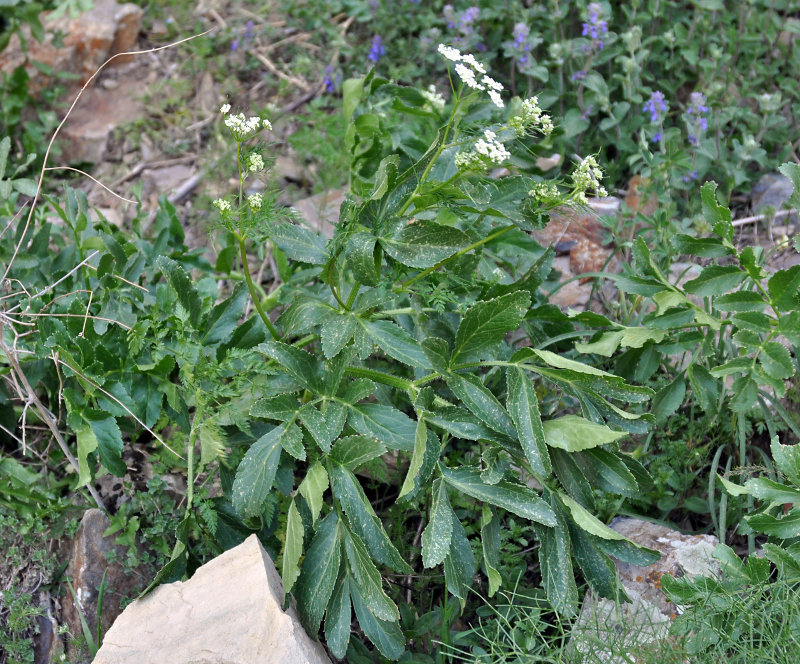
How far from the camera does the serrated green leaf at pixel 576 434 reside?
2.11 meters

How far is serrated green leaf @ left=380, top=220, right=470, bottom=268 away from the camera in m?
2.17

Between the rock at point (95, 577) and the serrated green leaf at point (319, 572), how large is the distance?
693 millimetres

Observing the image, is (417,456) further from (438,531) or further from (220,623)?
(220,623)

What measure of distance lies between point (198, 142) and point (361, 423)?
267 centimetres

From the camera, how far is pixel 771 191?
12.0ft

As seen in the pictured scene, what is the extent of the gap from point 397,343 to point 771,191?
2.26 metres

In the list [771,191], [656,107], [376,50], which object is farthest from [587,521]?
[376,50]

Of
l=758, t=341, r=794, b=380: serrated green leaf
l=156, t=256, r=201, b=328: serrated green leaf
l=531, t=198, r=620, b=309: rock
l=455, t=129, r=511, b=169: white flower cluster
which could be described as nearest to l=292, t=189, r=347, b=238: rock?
l=531, t=198, r=620, b=309: rock

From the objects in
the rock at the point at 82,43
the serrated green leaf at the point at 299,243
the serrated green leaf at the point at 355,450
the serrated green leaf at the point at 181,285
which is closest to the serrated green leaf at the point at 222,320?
the serrated green leaf at the point at 181,285

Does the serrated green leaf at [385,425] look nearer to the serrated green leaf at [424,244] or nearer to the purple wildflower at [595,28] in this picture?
the serrated green leaf at [424,244]

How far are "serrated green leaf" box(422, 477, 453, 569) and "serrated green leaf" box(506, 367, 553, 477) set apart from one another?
0.25 meters

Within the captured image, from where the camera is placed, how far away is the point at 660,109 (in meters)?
3.50

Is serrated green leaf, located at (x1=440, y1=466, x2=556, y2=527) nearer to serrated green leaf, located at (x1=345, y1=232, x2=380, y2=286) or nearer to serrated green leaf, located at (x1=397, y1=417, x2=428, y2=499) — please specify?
serrated green leaf, located at (x1=397, y1=417, x2=428, y2=499)

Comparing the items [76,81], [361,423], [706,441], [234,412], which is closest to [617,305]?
[706,441]
